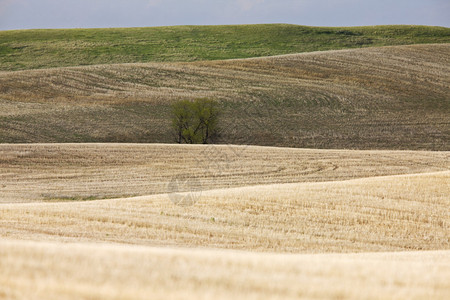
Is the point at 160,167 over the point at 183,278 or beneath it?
beneath

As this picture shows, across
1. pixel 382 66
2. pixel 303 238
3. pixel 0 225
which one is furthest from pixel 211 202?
pixel 382 66

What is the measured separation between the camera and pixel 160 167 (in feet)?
75.7

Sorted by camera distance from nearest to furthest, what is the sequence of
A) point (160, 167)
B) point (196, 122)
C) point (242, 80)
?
1. point (160, 167)
2. point (196, 122)
3. point (242, 80)

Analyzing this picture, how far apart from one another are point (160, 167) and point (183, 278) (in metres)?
19.3

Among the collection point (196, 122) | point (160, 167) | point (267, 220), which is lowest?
point (160, 167)

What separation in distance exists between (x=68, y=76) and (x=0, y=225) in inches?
1382

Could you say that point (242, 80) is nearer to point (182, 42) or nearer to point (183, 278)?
point (182, 42)

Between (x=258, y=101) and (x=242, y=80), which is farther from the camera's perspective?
(x=242, y=80)

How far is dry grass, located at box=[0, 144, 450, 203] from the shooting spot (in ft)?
65.2

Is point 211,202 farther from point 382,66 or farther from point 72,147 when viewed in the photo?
point 382,66

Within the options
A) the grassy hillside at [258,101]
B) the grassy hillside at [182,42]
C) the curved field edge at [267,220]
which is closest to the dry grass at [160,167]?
the curved field edge at [267,220]

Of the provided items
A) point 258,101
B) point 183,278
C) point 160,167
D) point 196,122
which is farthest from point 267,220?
point 258,101

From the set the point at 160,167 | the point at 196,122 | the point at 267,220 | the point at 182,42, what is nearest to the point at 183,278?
the point at 267,220

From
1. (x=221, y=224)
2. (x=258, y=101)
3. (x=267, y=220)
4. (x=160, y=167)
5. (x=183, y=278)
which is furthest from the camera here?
(x=258, y=101)
